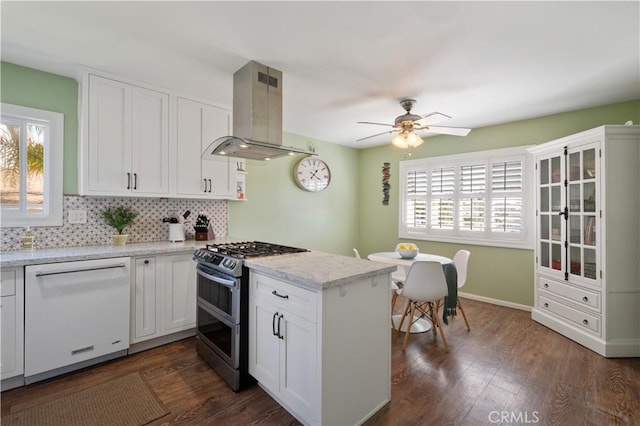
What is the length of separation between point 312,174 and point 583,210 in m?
3.32

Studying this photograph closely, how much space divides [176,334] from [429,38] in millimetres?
3298

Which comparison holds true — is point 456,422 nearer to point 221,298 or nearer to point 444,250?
point 221,298

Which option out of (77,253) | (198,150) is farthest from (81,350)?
(198,150)

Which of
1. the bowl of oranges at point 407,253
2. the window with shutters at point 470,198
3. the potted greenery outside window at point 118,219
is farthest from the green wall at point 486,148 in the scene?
the potted greenery outside window at point 118,219

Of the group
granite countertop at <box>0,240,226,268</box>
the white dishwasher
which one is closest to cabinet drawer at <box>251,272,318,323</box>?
granite countertop at <box>0,240,226,268</box>

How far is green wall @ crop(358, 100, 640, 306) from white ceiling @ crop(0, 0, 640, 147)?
23cm

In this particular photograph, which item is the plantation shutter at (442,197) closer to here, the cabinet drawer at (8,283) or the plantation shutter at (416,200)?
the plantation shutter at (416,200)

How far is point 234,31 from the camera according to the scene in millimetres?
2000

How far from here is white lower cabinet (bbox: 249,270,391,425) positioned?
5.26ft

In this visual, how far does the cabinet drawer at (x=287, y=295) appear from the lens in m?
1.64

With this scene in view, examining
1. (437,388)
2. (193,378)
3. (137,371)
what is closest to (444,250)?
(437,388)

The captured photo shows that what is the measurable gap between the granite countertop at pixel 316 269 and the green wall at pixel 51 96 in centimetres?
202

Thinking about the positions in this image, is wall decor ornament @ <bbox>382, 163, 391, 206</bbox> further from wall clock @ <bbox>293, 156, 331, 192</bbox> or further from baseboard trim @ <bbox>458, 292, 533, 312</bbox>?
baseboard trim @ <bbox>458, 292, 533, 312</bbox>

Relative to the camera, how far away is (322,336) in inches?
61.6
